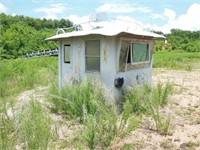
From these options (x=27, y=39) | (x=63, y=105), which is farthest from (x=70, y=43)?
(x=27, y=39)

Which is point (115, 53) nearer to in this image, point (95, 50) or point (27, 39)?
point (95, 50)

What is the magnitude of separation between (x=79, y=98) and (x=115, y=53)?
139 centimetres

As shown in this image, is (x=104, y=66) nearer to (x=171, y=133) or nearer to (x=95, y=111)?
(x=95, y=111)

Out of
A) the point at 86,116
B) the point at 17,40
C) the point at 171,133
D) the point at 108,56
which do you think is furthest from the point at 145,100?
the point at 17,40

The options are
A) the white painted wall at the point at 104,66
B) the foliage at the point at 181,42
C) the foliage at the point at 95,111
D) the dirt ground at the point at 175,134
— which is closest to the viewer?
the foliage at the point at 95,111

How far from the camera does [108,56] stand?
571 centimetres

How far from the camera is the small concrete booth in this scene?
5.67m

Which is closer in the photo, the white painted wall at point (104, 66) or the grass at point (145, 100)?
the grass at point (145, 100)

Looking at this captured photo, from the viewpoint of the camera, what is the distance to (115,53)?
5.65 meters

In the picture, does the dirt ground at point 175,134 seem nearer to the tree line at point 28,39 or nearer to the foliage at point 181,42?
the tree line at point 28,39

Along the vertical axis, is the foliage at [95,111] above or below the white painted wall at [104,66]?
below

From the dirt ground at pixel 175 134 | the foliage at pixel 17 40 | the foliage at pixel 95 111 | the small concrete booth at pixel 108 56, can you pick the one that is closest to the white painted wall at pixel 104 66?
the small concrete booth at pixel 108 56

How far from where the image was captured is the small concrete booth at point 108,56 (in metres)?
5.67

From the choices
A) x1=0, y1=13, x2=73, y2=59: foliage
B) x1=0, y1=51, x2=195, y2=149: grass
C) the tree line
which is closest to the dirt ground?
A: x1=0, y1=51, x2=195, y2=149: grass
